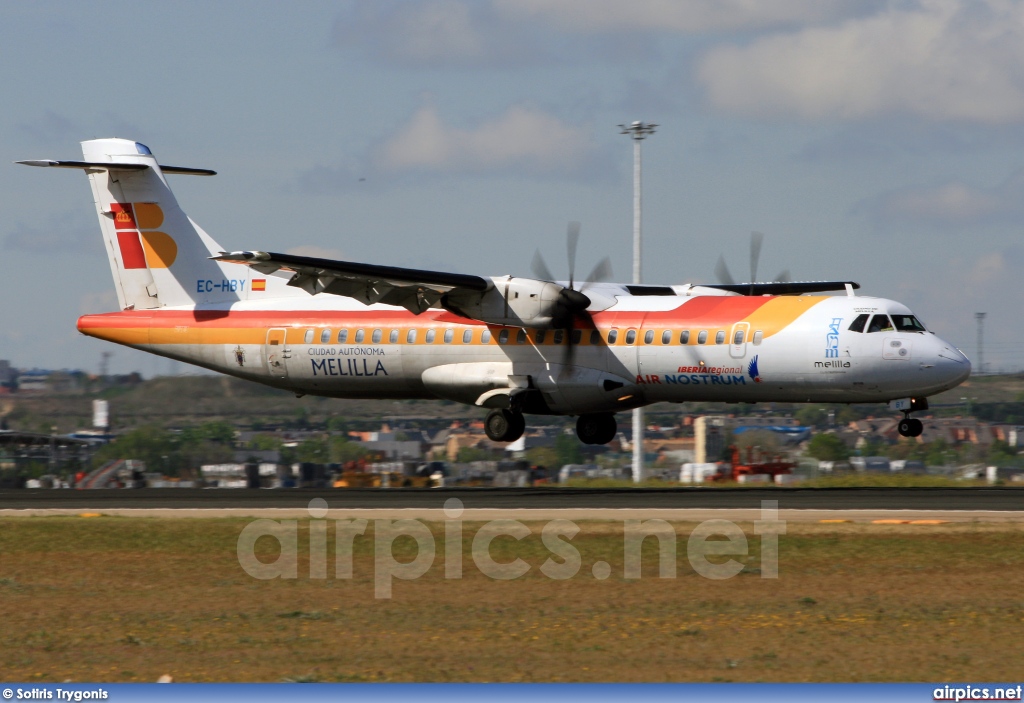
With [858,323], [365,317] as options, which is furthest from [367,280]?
[858,323]

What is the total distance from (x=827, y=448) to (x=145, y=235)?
1906cm

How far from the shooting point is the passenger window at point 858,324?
2545cm

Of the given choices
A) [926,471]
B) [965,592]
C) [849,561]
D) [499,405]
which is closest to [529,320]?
[499,405]

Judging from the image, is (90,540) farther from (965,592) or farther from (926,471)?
(926,471)

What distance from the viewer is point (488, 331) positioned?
28781mm

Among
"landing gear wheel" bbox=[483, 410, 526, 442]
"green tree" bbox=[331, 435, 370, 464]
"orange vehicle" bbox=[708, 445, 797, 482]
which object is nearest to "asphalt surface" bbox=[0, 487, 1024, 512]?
"landing gear wheel" bbox=[483, 410, 526, 442]

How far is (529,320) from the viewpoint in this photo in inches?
1085

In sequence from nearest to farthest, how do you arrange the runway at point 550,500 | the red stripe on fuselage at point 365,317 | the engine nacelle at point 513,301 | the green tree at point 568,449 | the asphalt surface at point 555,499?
the runway at point 550,500
the asphalt surface at point 555,499
the red stripe on fuselage at point 365,317
the engine nacelle at point 513,301
the green tree at point 568,449

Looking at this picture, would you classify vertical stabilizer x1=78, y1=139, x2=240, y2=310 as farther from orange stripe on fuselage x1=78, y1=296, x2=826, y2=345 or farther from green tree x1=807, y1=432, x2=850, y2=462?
green tree x1=807, y1=432, x2=850, y2=462

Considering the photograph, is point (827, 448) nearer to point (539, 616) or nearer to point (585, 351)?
point (585, 351)

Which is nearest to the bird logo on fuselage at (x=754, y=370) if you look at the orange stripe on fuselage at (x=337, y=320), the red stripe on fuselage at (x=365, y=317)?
the orange stripe on fuselage at (x=337, y=320)

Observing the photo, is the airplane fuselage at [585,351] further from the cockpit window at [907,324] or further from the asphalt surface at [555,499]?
the asphalt surface at [555,499]

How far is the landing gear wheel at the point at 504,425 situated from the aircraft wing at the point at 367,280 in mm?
2886

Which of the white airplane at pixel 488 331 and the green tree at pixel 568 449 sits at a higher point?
the white airplane at pixel 488 331
